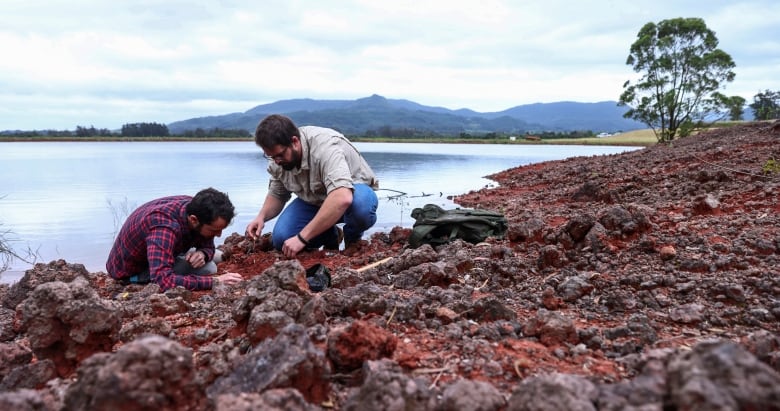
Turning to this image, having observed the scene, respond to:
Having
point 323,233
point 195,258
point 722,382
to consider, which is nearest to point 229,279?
point 195,258

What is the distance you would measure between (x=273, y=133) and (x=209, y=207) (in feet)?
2.86

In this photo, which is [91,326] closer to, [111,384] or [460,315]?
[111,384]

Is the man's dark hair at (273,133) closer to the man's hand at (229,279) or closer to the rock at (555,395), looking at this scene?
the man's hand at (229,279)

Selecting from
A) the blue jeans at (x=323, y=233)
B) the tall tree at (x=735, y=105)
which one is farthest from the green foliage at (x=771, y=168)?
the tall tree at (x=735, y=105)

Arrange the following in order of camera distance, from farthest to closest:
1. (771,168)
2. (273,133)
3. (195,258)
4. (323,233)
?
(771,168)
(323,233)
(273,133)
(195,258)

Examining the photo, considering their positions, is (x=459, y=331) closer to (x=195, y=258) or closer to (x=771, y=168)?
(x=195, y=258)

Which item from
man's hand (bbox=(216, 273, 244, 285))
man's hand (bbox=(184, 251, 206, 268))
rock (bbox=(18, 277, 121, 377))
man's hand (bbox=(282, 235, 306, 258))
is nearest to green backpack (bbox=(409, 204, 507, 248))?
man's hand (bbox=(282, 235, 306, 258))

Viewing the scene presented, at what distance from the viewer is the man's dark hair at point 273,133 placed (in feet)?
13.2

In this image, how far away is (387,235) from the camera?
17.5 ft

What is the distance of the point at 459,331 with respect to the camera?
6.32 ft

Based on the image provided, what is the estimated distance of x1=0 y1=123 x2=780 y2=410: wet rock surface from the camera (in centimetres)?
121

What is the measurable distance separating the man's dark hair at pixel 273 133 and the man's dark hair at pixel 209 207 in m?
0.69

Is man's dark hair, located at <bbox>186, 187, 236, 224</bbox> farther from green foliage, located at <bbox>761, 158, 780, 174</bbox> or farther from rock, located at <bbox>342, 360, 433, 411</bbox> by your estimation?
green foliage, located at <bbox>761, 158, 780, 174</bbox>

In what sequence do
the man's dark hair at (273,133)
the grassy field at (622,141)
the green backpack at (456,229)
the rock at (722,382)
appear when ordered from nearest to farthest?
1. the rock at (722,382)
2. the man's dark hair at (273,133)
3. the green backpack at (456,229)
4. the grassy field at (622,141)
